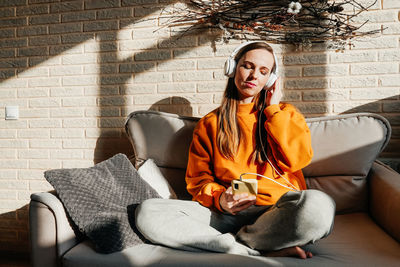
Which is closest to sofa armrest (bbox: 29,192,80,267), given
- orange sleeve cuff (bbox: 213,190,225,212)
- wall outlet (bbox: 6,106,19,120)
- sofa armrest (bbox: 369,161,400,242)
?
orange sleeve cuff (bbox: 213,190,225,212)

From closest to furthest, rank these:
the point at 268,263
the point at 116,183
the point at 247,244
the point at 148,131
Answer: the point at 268,263, the point at 247,244, the point at 116,183, the point at 148,131

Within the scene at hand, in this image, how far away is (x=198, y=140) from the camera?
5.32ft

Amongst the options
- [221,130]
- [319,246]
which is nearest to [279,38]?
[221,130]

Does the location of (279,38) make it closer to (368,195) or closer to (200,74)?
(200,74)

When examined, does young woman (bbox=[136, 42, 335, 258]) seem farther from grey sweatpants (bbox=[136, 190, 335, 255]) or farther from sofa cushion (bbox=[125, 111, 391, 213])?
sofa cushion (bbox=[125, 111, 391, 213])

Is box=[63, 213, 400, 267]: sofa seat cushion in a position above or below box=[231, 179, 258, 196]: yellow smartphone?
below

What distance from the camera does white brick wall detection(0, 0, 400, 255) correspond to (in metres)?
1.92

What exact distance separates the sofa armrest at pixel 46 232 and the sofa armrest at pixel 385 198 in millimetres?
1350

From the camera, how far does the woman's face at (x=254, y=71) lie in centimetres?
156

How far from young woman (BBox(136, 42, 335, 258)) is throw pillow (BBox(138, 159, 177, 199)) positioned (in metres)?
0.16

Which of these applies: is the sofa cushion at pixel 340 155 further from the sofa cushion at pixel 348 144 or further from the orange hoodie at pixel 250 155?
the orange hoodie at pixel 250 155

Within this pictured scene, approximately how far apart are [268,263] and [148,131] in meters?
1.07

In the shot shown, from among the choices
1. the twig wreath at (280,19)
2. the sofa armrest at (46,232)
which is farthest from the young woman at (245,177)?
the twig wreath at (280,19)

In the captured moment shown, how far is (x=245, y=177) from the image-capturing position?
4.79 feet
